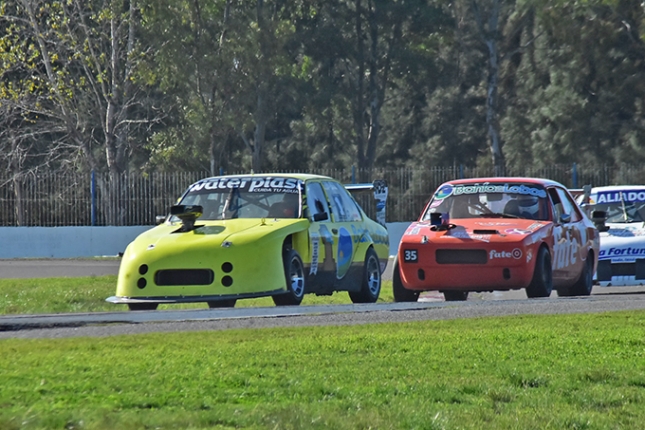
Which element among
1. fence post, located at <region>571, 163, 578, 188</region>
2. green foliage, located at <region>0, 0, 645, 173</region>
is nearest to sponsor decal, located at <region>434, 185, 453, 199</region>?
fence post, located at <region>571, 163, 578, 188</region>

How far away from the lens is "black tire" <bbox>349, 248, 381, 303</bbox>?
1532 centimetres

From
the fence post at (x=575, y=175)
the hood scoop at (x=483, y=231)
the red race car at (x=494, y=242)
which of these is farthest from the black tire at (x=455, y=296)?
the fence post at (x=575, y=175)

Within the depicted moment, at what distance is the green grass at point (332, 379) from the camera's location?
630 centimetres

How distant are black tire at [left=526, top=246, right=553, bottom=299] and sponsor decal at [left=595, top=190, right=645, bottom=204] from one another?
429cm

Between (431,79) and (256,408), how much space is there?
55672 millimetres

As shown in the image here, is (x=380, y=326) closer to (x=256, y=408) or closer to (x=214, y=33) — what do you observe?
(x=256, y=408)

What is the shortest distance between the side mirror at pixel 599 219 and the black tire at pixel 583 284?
628 millimetres

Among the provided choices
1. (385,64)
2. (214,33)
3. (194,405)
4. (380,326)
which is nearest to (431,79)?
(385,64)

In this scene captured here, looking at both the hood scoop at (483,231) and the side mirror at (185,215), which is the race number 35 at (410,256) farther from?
the side mirror at (185,215)

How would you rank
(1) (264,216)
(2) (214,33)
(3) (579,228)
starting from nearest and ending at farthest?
(1) (264,216) → (3) (579,228) → (2) (214,33)

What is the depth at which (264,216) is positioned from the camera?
14.2 metres

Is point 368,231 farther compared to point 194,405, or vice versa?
point 368,231

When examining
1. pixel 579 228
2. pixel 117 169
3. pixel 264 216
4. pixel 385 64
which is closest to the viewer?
pixel 264 216

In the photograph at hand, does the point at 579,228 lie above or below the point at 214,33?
below
